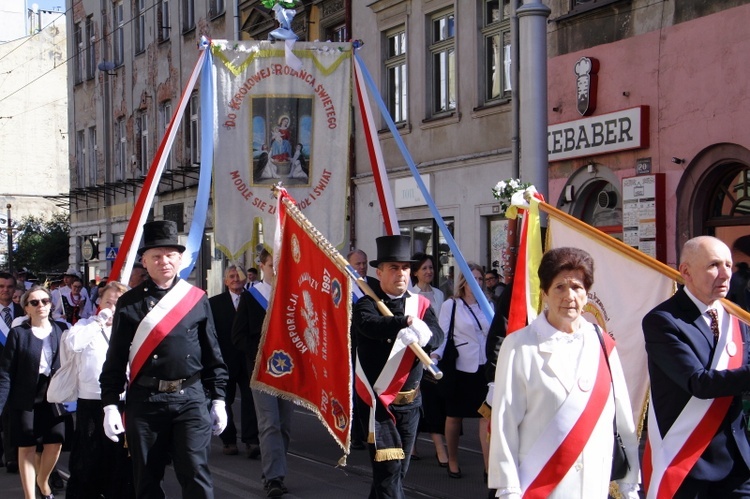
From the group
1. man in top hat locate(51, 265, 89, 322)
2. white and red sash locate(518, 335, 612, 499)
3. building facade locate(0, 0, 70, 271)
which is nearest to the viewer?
white and red sash locate(518, 335, 612, 499)

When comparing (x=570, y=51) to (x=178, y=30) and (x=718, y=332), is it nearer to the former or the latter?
(x=718, y=332)

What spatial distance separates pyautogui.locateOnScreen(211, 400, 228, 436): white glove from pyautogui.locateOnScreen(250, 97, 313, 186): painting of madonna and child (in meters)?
4.20

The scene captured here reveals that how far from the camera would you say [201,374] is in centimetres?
659

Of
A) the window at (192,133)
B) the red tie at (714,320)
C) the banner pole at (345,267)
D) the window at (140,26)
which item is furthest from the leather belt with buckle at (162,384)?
the window at (140,26)

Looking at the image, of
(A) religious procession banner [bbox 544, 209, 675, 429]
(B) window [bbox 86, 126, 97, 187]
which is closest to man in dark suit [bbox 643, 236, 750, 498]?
(A) religious procession banner [bbox 544, 209, 675, 429]

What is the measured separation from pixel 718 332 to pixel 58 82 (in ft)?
187

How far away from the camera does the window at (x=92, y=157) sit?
130 ft

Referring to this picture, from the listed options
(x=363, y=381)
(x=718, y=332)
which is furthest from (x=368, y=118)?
(x=718, y=332)

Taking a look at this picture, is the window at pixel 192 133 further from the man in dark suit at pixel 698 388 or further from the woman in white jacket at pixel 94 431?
the man in dark suit at pixel 698 388

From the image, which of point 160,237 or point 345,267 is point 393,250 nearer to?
point 345,267

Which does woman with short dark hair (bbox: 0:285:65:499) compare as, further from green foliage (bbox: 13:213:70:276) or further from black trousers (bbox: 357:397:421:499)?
green foliage (bbox: 13:213:70:276)

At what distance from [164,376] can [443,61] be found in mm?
14635

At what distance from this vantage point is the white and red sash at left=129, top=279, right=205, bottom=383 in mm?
6371

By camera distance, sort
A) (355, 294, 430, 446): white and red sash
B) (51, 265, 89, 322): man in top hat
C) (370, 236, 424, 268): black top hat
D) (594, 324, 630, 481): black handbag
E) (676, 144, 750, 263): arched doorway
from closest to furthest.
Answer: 1. (594, 324, 630, 481): black handbag
2. (355, 294, 430, 446): white and red sash
3. (370, 236, 424, 268): black top hat
4. (676, 144, 750, 263): arched doorway
5. (51, 265, 89, 322): man in top hat
